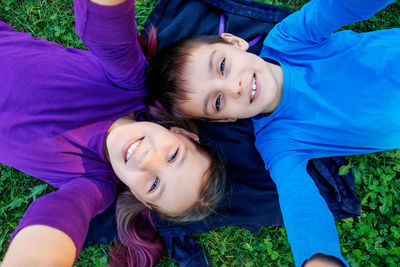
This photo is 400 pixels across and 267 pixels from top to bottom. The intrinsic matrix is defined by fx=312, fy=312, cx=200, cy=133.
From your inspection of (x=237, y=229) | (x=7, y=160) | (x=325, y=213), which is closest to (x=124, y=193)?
(x=7, y=160)

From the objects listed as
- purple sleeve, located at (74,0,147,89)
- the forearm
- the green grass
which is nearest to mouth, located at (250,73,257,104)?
purple sleeve, located at (74,0,147,89)

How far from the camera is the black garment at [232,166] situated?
2.70 metres

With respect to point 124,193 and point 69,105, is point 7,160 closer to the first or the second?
point 69,105

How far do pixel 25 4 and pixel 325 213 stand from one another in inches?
122

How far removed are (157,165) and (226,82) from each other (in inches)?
27.1

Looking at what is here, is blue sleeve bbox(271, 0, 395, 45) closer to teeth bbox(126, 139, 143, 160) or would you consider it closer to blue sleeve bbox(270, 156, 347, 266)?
blue sleeve bbox(270, 156, 347, 266)

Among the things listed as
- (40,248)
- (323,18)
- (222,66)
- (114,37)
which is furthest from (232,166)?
(40,248)

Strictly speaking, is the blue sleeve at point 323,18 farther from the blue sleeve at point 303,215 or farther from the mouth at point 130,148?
the mouth at point 130,148

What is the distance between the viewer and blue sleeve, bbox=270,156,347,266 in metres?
1.80

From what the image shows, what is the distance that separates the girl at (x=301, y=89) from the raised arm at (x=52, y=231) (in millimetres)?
947

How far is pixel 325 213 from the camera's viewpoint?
197cm

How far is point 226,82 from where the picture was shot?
2016 mm

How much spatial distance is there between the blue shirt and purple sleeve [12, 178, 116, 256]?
1.27 m

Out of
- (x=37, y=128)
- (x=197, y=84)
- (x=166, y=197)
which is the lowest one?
(x=166, y=197)
